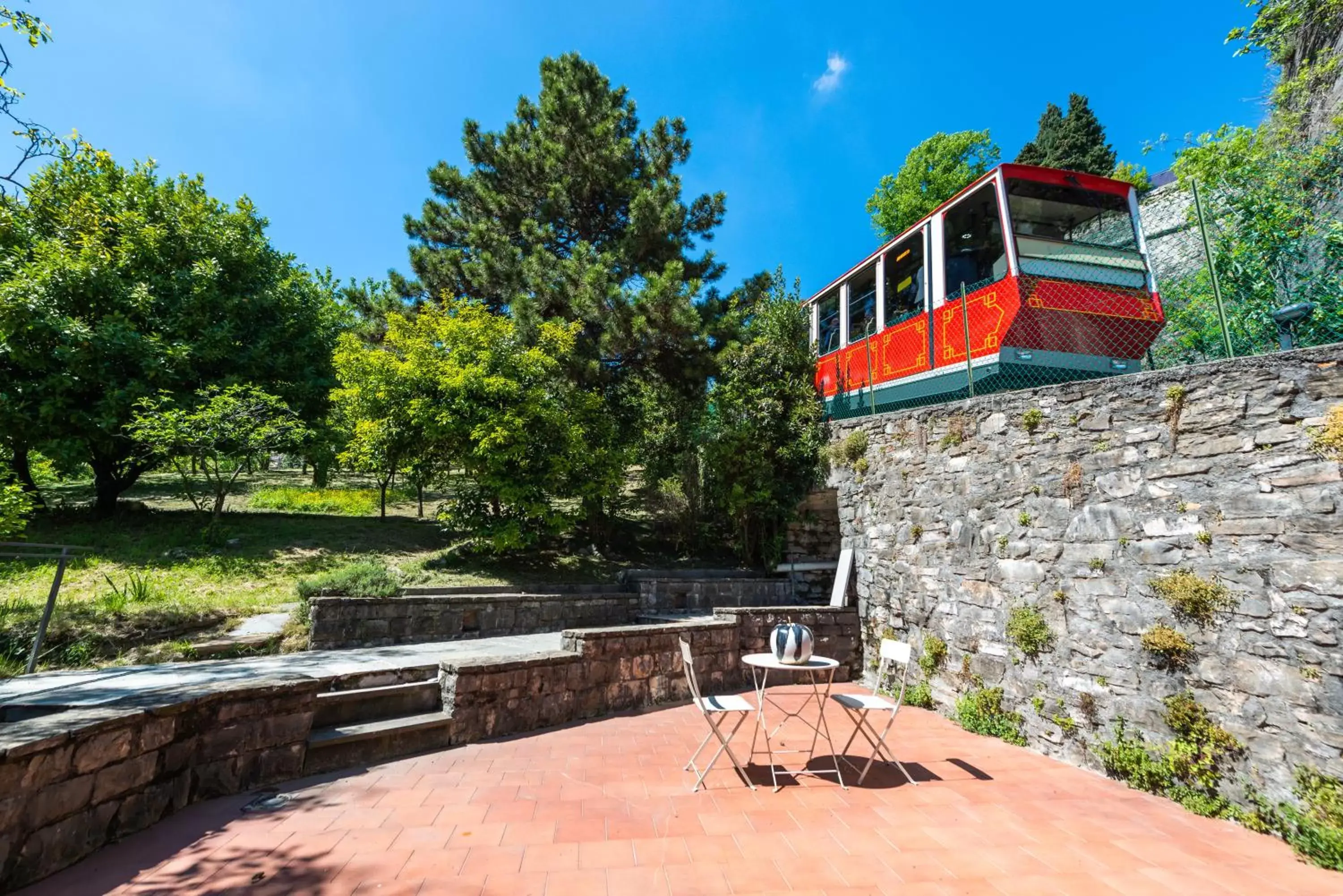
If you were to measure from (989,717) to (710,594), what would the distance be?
185 inches

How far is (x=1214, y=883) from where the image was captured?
279cm

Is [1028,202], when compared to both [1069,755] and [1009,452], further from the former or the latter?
[1069,755]

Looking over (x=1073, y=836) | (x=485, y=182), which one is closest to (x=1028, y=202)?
(x=1073, y=836)

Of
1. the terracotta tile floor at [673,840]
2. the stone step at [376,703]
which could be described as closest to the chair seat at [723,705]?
the terracotta tile floor at [673,840]

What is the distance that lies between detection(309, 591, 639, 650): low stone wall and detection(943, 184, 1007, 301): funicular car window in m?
6.60

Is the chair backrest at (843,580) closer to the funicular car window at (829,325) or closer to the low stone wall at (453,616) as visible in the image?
the low stone wall at (453,616)

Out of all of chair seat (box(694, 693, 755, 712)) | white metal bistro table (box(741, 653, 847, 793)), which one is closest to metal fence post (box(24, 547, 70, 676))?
chair seat (box(694, 693, 755, 712))

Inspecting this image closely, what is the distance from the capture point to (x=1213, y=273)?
180 inches

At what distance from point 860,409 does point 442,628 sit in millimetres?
6855

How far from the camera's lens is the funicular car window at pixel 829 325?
9367mm

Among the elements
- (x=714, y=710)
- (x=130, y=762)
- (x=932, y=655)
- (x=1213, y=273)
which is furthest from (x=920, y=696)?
(x=130, y=762)

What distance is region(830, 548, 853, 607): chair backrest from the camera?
7695mm

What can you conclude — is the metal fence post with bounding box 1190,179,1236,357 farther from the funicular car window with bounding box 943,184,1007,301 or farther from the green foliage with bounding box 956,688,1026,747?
the green foliage with bounding box 956,688,1026,747

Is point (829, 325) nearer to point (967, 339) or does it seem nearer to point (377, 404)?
point (967, 339)
